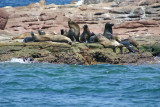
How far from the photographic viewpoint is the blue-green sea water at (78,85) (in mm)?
9289

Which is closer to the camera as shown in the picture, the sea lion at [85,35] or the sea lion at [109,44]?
the sea lion at [109,44]

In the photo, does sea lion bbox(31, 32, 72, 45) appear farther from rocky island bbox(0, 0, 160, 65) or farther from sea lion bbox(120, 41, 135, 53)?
sea lion bbox(120, 41, 135, 53)

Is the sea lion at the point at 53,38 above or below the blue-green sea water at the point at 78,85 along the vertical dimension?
above

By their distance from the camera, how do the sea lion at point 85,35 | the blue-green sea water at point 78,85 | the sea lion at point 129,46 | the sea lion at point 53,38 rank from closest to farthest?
the blue-green sea water at point 78,85 < the sea lion at point 53,38 < the sea lion at point 129,46 < the sea lion at point 85,35

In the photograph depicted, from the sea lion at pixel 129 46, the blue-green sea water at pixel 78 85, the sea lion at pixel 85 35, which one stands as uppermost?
the sea lion at pixel 85 35

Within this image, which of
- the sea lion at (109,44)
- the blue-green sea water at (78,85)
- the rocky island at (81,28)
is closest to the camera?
the blue-green sea water at (78,85)

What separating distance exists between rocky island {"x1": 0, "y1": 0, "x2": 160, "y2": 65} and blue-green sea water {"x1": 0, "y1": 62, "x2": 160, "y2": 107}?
746 mm

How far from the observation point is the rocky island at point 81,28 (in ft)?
52.3

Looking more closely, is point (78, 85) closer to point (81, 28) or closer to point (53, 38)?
point (53, 38)

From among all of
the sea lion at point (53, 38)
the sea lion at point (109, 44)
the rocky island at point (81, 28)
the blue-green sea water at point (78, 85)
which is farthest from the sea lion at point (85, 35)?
the blue-green sea water at point (78, 85)

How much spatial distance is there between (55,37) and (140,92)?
288 inches

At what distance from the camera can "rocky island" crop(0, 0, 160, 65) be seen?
15953mm

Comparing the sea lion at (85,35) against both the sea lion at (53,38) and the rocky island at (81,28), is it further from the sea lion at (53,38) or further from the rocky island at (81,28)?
the sea lion at (53,38)

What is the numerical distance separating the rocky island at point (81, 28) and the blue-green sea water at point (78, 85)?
75 cm
